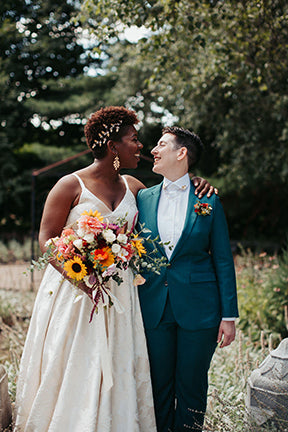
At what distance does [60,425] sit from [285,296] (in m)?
3.11

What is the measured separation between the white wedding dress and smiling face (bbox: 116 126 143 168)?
0.28 meters

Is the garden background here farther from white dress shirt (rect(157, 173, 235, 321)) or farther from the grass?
white dress shirt (rect(157, 173, 235, 321))

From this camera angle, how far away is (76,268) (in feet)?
7.63

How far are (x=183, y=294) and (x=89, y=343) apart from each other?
62 cm

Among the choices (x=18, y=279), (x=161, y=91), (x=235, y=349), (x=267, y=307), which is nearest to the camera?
(x=235, y=349)

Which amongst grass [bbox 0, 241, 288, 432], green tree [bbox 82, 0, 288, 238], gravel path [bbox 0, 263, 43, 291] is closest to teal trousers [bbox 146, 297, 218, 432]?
grass [bbox 0, 241, 288, 432]

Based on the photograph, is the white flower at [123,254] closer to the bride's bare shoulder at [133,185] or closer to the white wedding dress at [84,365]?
the white wedding dress at [84,365]

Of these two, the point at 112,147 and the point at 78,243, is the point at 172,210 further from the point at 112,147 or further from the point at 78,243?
the point at 78,243

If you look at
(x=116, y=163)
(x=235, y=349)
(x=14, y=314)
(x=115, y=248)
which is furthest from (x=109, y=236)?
(x=14, y=314)

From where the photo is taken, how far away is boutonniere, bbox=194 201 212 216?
8.71ft

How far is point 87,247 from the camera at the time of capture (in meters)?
2.36

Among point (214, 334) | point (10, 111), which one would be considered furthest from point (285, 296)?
point (10, 111)

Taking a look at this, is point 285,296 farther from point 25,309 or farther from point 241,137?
point 241,137

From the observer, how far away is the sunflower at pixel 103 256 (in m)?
2.31
